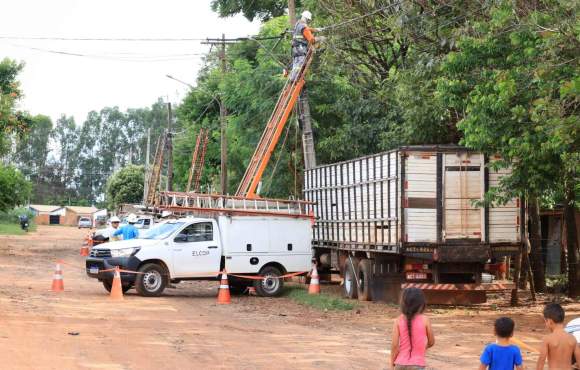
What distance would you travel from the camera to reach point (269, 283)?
21.5 metres

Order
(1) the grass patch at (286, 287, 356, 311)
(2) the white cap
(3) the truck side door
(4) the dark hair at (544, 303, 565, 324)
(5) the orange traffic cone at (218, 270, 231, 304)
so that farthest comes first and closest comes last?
1. (3) the truck side door
2. (5) the orange traffic cone at (218, 270, 231, 304)
3. (1) the grass patch at (286, 287, 356, 311)
4. (2) the white cap
5. (4) the dark hair at (544, 303, 565, 324)

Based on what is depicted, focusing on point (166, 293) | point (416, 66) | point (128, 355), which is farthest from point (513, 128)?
point (166, 293)

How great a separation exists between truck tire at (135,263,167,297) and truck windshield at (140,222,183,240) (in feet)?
2.42

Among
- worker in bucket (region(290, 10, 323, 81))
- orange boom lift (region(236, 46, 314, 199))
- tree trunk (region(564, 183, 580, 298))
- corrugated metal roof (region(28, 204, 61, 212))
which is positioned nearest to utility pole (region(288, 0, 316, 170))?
orange boom lift (region(236, 46, 314, 199))

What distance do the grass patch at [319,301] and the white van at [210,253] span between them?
57 centimetres

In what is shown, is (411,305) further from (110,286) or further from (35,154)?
(35,154)

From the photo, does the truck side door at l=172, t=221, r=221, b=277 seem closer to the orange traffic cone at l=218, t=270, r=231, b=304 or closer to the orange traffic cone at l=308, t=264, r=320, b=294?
the orange traffic cone at l=218, t=270, r=231, b=304

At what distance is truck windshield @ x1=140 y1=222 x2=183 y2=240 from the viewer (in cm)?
2069

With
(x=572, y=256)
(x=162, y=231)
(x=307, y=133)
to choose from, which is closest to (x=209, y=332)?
(x=162, y=231)

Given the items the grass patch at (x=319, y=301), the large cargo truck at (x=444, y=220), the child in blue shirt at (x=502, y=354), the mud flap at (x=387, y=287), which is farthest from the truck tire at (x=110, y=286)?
the child in blue shirt at (x=502, y=354)

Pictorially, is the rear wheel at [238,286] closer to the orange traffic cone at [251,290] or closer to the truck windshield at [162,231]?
the orange traffic cone at [251,290]

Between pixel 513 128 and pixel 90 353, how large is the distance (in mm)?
7979

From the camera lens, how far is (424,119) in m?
20.5

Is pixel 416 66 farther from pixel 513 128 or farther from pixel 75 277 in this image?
pixel 75 277
